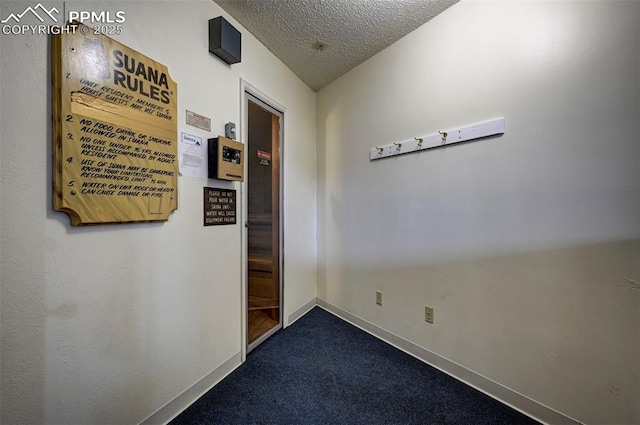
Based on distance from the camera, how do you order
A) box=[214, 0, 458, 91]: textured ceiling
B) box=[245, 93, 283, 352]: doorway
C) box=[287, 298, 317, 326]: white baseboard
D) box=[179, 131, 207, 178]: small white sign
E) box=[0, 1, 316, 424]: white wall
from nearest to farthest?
box=[0, 1, 316, 424]: white wall < box=[179, 131, 207, 178]: small white sign < box=[214, 0, 458, 91]: textured ceiling < box=[245, 93, 283, 352]: doorway < box=[287, 298, 317, 326]: white baseboard

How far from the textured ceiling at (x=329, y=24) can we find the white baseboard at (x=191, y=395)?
258 cm

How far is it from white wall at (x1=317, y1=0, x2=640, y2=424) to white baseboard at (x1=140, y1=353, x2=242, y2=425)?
4.37 feet

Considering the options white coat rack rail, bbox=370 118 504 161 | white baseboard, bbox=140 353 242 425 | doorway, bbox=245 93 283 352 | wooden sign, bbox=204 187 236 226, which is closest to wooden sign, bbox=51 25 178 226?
wooden sign, bbox=204 187 236 226

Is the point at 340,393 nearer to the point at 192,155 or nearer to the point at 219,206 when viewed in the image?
the point at 219,206

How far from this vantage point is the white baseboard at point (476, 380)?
4.64 ft

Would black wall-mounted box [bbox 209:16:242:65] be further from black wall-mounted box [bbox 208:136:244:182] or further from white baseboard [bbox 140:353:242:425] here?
white baseboard [bbox 140:353:242:425]

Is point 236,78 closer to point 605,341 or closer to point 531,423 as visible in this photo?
point 605,341

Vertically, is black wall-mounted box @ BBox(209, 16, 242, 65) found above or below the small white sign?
above

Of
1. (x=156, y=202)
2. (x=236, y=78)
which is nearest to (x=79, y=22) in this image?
(x=156, y=202)

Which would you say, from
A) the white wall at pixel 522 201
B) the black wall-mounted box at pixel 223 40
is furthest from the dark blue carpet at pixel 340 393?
the black wall-mounted box at pixel 223 40

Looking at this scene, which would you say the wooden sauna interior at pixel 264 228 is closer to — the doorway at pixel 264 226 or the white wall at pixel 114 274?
the doorway at pixel 264 226

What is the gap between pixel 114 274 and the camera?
1.22 m

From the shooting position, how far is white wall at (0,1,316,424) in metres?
0.94

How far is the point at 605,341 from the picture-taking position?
4.09 ft
